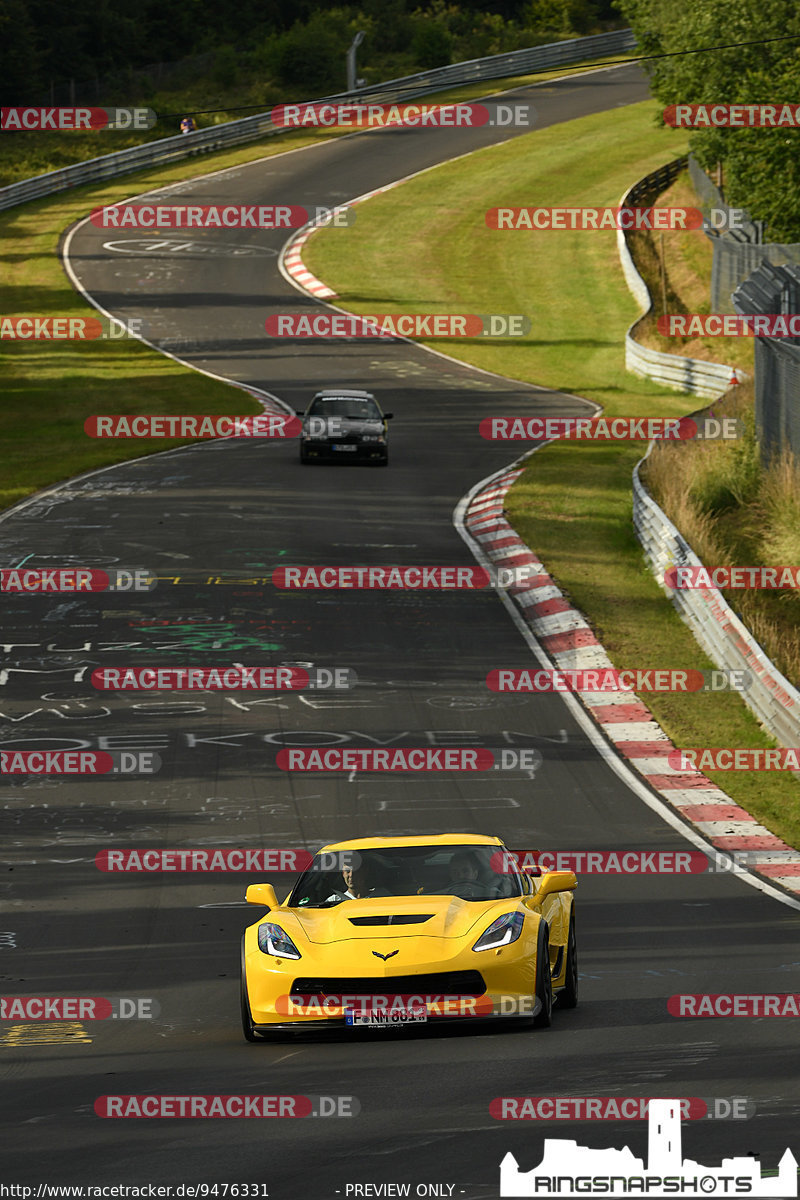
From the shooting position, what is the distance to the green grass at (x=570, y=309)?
21.8m

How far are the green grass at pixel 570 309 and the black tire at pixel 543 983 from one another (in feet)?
20.6

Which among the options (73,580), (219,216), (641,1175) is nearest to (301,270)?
(219,216)

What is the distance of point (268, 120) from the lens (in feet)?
272

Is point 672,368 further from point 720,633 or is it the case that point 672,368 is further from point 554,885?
point 554,885

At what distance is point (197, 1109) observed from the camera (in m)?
8.22

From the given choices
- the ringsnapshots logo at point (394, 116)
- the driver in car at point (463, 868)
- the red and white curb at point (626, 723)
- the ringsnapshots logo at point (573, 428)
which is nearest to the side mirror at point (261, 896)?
the driver in car at point (463, 868)

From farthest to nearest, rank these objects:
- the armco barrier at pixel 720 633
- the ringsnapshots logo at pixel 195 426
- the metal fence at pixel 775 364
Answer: the ringsnapshots logo at pixel 195 426 → the metal fence at pixel 775 364 → the armco barrier at pixel 720 633

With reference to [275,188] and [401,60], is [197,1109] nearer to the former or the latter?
[275,188]

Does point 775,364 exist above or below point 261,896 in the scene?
above

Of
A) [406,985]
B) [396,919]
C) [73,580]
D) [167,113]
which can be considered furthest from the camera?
[167,113]

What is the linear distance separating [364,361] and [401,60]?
49.6 m

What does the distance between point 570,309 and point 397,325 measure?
617 cm

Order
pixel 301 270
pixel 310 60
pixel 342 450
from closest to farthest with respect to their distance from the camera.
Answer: pixel 342 450 < pixel 301 270 < pixel 310 60

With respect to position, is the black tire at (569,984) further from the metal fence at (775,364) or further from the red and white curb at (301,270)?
the red and white curb at (301,270)
